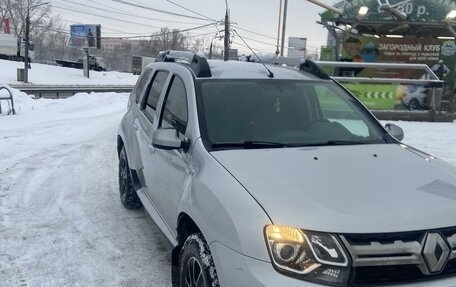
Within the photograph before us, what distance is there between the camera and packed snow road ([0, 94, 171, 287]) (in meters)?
4.23

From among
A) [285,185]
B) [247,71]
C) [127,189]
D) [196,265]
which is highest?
[247,71]

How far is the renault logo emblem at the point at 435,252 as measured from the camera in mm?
2514

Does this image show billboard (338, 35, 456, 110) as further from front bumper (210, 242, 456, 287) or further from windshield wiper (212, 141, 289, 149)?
front bumper (210, 242, 456, 287)

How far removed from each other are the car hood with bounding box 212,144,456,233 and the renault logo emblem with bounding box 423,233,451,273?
0.07 metres

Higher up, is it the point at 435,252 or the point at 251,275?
the point at 435,252

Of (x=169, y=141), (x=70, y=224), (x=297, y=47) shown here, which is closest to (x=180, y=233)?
(x=169, y=141)

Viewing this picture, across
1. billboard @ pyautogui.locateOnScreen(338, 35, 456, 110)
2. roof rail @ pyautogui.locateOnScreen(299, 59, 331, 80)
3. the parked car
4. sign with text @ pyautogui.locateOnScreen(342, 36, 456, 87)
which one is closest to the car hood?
the parked car

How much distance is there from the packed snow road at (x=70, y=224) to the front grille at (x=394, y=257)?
2039mm

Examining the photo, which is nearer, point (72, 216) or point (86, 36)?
point (72, 216)

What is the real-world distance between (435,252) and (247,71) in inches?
95.2

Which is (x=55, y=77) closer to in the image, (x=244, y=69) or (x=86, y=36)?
(x=86, y=36)

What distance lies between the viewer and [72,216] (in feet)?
18.7

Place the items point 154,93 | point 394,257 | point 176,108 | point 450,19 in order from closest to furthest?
point 394,257 < point 176,108 < point 154,93 < point 450,19

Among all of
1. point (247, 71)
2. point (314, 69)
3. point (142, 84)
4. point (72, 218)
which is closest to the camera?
point (247, 71)
